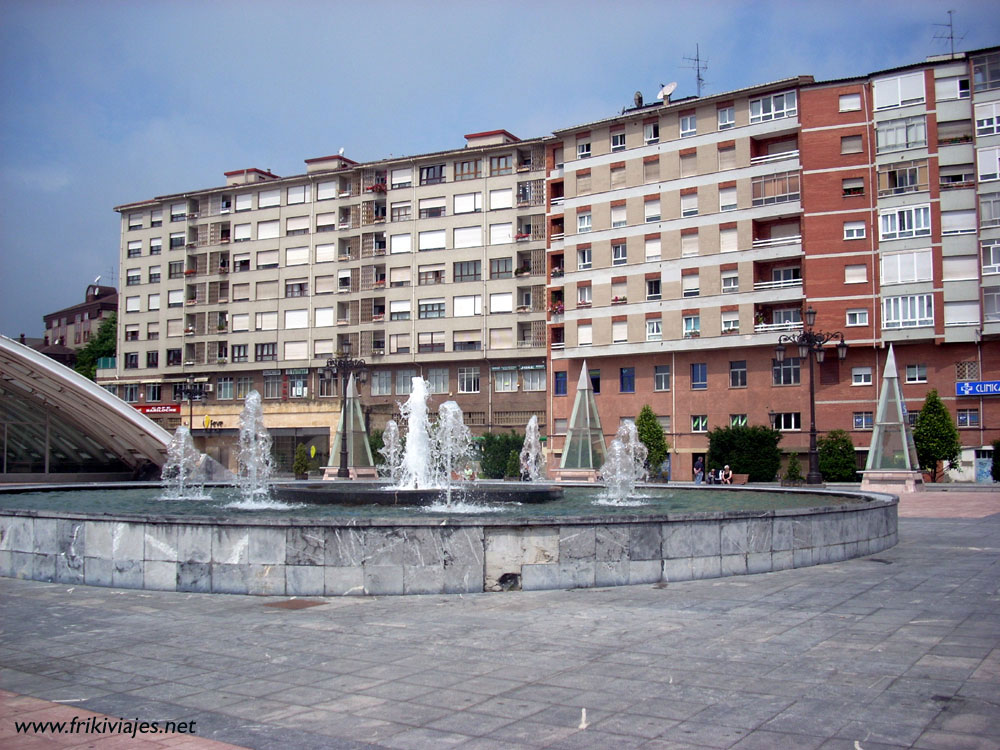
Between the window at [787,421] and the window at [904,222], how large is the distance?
29.8ft

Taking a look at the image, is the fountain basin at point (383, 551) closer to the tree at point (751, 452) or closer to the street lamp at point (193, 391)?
the tree at point (751, 452)

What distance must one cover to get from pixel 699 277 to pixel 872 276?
8008mm

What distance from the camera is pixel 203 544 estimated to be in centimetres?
948

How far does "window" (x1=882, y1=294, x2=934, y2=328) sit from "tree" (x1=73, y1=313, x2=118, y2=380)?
56501 mm

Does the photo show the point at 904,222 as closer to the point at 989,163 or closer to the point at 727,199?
the point at 989,163

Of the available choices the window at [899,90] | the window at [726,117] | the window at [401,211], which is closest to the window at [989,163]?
the window at [899,90]

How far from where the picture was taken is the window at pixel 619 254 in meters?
47.2

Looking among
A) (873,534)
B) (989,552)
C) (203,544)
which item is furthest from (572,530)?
(989,552)

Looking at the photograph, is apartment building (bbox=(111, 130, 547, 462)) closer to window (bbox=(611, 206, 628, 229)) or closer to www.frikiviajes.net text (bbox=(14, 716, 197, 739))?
window (bbox=(611, 206, 628, 229))

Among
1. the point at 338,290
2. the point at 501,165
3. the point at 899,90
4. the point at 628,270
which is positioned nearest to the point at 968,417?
the point at 899,90

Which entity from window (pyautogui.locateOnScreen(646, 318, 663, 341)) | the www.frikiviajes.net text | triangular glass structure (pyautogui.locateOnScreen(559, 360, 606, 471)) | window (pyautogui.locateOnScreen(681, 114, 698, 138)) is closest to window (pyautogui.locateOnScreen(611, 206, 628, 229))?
window (pyautogui.locateOnScreen(681, 114, 698, 138))

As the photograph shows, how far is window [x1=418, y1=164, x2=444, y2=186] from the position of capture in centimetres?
5350

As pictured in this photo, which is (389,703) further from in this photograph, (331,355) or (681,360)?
(331,355)

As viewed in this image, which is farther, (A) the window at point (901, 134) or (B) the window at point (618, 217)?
(B) the window at point (618, 217)
